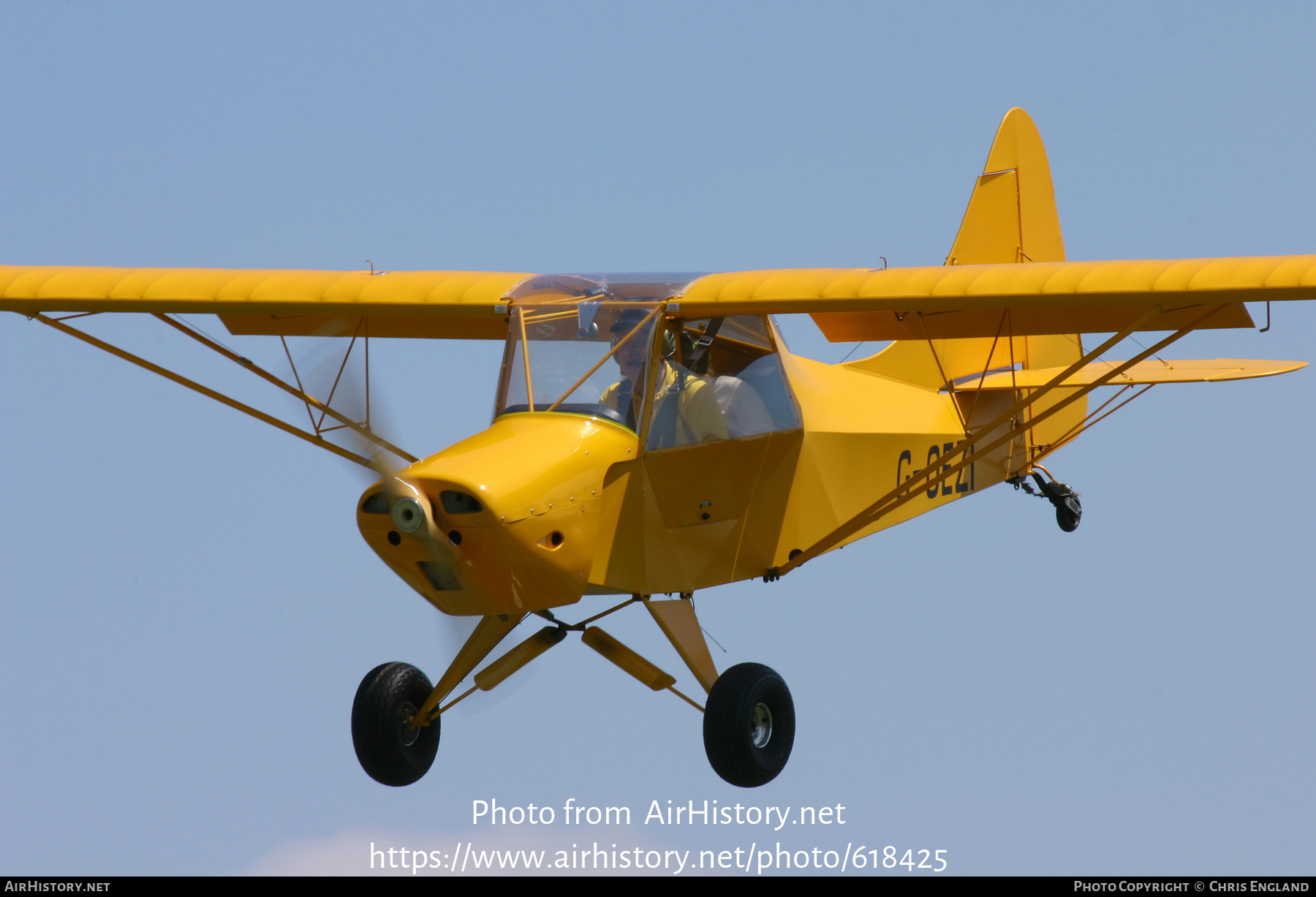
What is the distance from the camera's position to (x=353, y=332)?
1366 cm

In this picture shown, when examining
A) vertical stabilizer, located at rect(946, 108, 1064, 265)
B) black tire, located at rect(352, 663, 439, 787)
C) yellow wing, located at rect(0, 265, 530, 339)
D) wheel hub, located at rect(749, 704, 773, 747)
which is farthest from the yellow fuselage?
vertical stabilizer, located at rect(946, 108, 1064, 265)

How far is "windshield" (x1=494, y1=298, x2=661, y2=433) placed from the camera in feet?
37.8

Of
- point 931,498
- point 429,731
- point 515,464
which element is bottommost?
point 429,731

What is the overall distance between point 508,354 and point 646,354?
2.99ft

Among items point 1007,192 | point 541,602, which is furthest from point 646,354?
point 1007,192

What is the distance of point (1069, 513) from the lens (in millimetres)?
17031

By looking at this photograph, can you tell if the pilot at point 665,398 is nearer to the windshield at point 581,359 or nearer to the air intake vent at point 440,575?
the windshield at point 581,359

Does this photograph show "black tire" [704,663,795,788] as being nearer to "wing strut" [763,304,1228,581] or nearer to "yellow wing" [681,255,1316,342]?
"wing strut" [763,304,1228,581]

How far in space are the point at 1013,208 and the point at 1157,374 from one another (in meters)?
2.09

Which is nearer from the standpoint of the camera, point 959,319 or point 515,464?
point 515,464

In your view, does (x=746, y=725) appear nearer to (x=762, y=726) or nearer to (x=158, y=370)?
→ (x=762, y=726)

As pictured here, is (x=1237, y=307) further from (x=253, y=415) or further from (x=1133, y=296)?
(x=253, y=415)

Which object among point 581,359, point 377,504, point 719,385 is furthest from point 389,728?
point 719,385

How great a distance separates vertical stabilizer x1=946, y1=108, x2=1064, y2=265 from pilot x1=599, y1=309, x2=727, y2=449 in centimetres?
497
